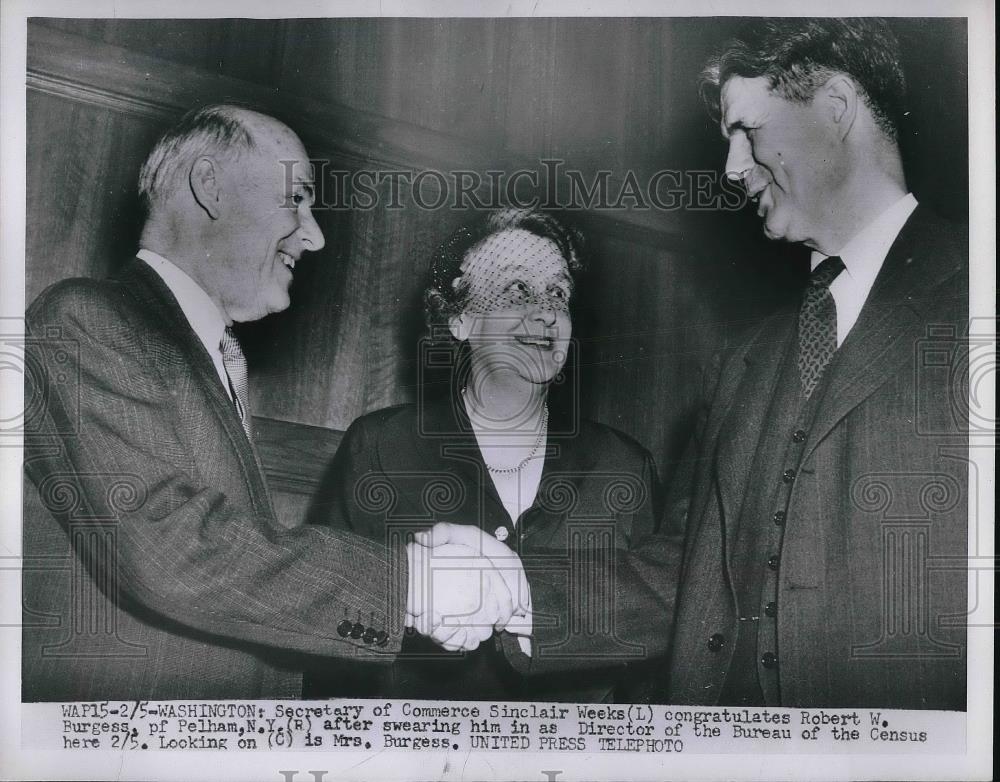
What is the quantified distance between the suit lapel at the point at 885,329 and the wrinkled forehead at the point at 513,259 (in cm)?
89

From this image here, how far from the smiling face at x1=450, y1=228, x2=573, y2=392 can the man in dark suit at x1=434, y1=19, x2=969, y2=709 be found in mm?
517

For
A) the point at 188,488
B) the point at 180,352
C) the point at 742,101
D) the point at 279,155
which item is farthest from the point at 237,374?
the point at 742,101

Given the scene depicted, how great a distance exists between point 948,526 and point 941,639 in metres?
0.35

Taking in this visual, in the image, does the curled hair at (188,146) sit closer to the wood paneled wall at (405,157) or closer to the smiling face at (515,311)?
the wood paneled wall at (405,157)

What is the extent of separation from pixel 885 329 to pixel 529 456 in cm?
116

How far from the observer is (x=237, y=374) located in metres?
3.04

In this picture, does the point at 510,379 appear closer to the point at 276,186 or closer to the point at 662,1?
the point at 276,186

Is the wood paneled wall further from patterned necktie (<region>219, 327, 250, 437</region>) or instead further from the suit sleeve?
the suit sleeve

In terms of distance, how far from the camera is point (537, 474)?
3012 mm

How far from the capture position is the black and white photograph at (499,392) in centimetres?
297

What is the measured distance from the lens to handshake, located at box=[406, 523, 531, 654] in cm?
297

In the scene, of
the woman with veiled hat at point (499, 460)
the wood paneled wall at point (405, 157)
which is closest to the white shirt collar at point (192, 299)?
the wood paneled wall at point (405, 157)

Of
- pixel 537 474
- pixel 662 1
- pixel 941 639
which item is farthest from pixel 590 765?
pixel 662 1

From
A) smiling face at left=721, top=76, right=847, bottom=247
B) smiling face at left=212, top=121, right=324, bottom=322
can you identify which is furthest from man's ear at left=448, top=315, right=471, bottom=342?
smiling face at left=721, top=76, right=847, bottom=247
